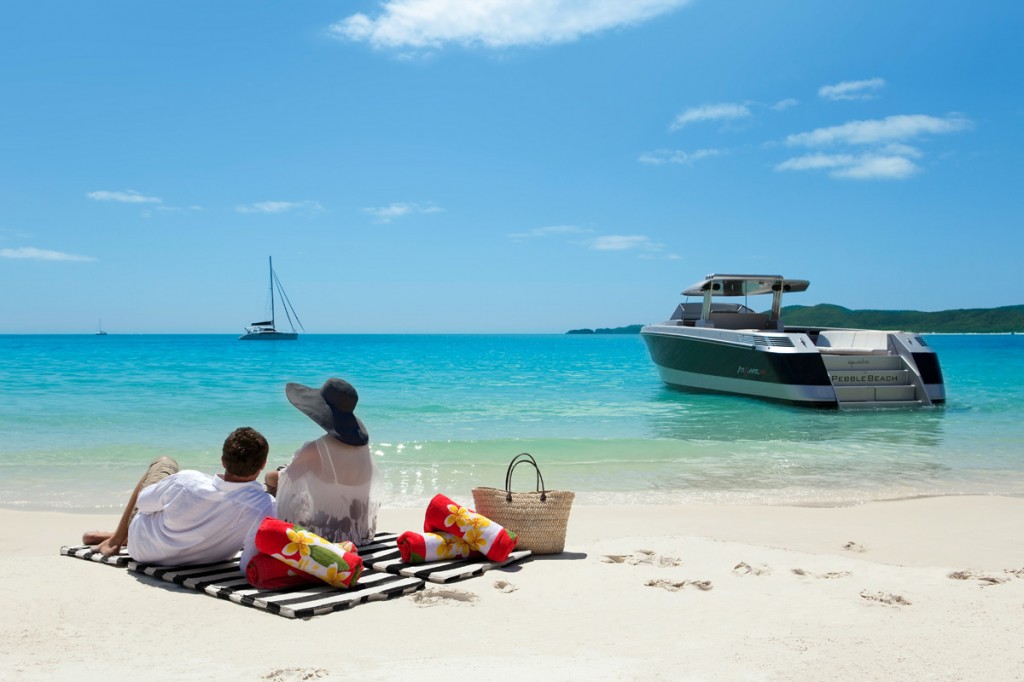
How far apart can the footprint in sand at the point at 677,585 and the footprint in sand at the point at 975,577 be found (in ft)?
4.93

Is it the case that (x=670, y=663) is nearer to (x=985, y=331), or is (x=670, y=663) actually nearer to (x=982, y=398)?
(x=982, y=398)

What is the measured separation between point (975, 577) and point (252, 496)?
13.7 feet

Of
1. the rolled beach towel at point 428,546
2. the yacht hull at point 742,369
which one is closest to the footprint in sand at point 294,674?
the rolled beach towel at point 428,546

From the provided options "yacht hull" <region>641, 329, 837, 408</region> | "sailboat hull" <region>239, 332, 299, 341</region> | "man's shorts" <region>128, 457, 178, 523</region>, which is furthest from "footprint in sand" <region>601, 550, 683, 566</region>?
"sailboat hull" <region>239, 332, 299, 341</region>

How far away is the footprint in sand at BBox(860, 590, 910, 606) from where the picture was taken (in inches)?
168

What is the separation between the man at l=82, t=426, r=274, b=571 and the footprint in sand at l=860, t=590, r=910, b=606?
10.7 feet

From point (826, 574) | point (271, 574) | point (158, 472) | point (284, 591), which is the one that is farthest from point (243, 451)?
point (826, 574)

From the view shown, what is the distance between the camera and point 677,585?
182 inches

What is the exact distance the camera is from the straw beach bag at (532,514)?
537 cm

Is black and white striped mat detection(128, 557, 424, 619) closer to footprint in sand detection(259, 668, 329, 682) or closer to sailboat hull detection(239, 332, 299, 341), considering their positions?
footprint in sand detection(259, 668, 329, 682)

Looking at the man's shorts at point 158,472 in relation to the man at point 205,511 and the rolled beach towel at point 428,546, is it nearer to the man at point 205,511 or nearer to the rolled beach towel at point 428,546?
the man at point 205,511

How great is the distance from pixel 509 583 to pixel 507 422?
1074cm

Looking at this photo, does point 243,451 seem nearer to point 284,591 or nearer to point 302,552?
point 302,552

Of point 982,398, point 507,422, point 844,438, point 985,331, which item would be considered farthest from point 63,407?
point 985,331
